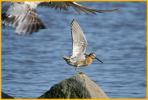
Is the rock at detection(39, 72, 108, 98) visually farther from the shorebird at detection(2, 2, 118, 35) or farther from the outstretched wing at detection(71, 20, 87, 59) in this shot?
the shorebird at detection(2, 2, 118, 35)

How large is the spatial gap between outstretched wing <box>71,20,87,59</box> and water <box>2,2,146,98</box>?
142 centimetres

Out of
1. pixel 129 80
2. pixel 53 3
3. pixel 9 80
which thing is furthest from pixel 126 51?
pixel 53 3

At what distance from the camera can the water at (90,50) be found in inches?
507

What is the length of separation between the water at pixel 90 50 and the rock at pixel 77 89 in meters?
1.50

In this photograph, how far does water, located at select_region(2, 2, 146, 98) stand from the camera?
12.9 meters

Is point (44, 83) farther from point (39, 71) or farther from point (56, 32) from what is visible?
point (56, 32)

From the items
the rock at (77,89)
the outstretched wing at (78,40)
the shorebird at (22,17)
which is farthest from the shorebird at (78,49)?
the shorebird at (22,17)

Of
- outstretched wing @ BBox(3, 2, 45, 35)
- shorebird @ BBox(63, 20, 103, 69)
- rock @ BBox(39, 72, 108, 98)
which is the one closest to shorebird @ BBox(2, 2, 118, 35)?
outstretched wing @ BBox(3, 2, 45, 35)

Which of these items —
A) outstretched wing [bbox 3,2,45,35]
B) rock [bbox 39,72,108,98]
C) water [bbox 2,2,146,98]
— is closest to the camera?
rock [bbox 39,72,108,98]

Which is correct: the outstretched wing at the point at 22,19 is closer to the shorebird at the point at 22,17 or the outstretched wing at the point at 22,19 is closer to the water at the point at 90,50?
the shorebird at the point at 22,17

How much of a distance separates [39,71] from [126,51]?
9.55 feet

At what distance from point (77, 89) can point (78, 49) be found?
0.64 meters

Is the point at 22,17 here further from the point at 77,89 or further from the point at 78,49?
the point at 77,89

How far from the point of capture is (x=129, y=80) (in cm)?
1366
